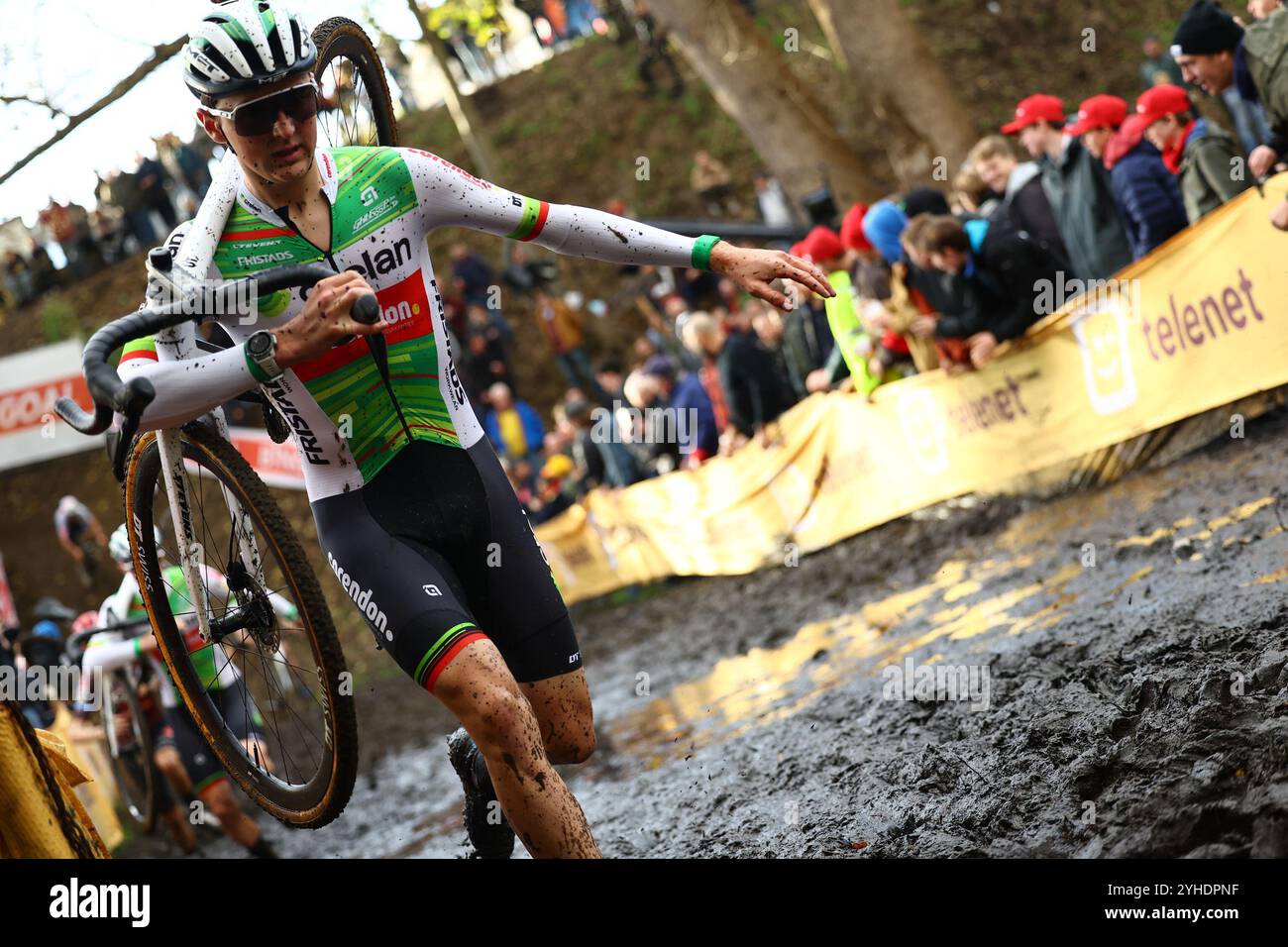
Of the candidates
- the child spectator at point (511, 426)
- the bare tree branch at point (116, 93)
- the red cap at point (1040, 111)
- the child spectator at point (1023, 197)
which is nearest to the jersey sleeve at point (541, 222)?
the child spectator at point (1023, 197)

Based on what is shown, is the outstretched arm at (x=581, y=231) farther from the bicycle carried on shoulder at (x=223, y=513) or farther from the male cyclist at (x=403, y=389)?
the bicycle carried on shoulder at (x=223, y=513)

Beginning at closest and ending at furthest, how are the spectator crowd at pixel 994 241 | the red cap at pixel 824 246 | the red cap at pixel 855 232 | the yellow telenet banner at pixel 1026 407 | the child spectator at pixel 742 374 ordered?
the yellow telenet banner at pixel 1026 407
the spectator crowd at pixel 994 241
the red cap at pixel 855 232
the red cap at pixel 824 246
the child spectator at pixel 742 374

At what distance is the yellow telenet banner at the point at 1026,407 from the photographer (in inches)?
295

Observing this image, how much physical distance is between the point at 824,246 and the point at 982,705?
19.7 ft

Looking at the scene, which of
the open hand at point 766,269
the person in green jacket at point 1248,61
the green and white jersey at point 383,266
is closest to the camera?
the green and white jersey at point 383,266

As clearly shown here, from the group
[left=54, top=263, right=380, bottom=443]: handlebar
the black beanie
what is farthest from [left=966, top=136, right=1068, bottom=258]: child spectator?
[left=54, top=263, right=380, bottom=443]: handlebar

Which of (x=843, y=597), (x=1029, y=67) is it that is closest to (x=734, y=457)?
(x=843, y=597)

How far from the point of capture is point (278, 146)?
388cm

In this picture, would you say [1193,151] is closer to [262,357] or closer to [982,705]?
[982,705]

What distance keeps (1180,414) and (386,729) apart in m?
8.17

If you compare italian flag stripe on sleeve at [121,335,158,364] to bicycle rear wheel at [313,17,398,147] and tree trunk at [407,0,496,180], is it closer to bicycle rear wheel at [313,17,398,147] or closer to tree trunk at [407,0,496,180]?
bicycle rear wheel at [313,17,398,147]

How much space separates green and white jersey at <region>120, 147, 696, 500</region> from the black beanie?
4.48 meters

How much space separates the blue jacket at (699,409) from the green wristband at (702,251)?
8729 mm
